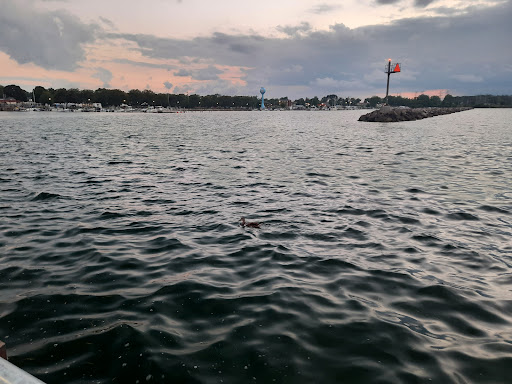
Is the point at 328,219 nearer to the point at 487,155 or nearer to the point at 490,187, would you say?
the point at 490,187

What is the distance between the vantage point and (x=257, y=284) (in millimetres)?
6949

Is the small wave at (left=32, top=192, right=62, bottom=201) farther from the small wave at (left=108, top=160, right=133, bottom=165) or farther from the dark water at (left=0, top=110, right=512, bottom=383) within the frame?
the small wave at (left=108, top=160, right=133, bottom=165)

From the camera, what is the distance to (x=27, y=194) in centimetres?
1412

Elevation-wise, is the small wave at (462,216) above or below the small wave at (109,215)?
above

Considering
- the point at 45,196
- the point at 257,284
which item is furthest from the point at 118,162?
the point at 257,284

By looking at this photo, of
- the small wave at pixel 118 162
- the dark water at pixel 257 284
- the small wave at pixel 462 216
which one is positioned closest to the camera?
the dark water at pixel 257 284

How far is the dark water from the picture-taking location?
4.64 meters

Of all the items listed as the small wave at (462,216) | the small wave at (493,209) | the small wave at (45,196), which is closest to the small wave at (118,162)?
the small wave at (45,196)

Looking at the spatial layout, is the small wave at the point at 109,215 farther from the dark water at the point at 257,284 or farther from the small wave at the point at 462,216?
the small wave at the point at 462,216

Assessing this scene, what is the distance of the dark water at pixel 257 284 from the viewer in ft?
15.2

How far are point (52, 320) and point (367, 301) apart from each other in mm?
5318

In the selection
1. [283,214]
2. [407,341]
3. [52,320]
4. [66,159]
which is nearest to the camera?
[407,341]

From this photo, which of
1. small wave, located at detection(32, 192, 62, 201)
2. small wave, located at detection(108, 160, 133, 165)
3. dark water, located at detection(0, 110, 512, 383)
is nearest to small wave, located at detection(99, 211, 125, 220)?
dark water, located at detection(0, 110, 512, 383)

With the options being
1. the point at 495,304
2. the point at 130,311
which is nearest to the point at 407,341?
the point at 495,304
